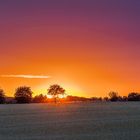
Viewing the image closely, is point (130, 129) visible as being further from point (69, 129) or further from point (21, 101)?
point (21, 101)

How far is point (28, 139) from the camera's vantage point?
62.0 ft

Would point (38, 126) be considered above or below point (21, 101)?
below

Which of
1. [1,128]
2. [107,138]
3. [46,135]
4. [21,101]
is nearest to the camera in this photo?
[107,138]

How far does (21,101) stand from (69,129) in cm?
5303

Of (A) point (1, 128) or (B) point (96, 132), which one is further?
(A) point (1, 128)

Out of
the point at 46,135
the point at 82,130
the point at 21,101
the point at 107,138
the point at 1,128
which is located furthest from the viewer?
the point at 21,101

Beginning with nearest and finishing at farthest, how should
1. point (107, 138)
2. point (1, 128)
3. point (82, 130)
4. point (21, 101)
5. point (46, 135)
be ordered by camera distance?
point (107, 138), point (46, 135), point (82, 130), point (1, 128), point (21, 101)

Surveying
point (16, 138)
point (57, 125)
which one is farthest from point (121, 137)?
point (57, 125)

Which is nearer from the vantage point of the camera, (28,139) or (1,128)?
(28,139)

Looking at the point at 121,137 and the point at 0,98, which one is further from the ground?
the point at 0,98

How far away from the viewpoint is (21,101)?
7450 cm

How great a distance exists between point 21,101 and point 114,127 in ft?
173

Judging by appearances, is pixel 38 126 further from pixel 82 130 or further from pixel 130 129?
pixel 130 129

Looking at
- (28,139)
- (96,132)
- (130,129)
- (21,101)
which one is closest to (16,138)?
(28,139)
